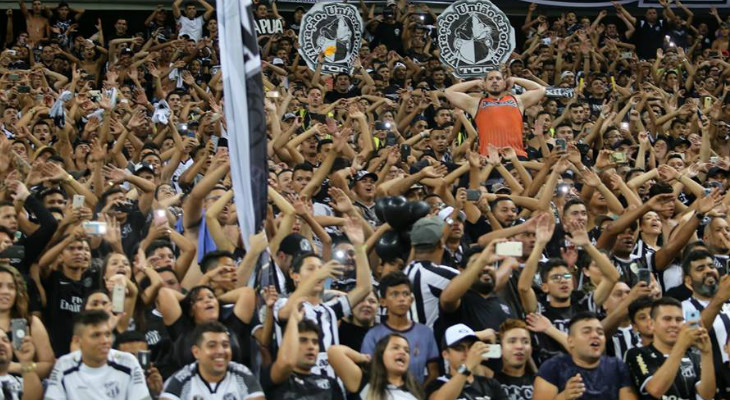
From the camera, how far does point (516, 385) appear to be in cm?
768

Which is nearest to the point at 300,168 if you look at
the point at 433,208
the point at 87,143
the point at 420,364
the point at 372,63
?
the point at 433,208

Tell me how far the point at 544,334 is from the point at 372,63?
9.66 m

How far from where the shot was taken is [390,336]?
7270 millimetres

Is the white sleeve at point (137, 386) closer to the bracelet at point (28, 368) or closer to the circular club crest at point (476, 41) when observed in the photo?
→ the bracelet at point (28, 368)

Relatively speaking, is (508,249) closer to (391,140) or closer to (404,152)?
(404,152)

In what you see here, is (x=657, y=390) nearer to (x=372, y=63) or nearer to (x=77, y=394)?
(x=77, y=394)

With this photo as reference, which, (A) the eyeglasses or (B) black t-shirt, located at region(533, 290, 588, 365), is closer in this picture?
(B) black t-shirt, located at region(533, 290, 588, 365)

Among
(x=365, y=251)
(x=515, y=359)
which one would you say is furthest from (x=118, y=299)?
(x=515, y=359)

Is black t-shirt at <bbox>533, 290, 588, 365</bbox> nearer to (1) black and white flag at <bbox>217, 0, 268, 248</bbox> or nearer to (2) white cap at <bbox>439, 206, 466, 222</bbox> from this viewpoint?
(2) white cap at <bbox>439, 206, 466, 222</bbox>

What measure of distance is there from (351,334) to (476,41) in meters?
7.02

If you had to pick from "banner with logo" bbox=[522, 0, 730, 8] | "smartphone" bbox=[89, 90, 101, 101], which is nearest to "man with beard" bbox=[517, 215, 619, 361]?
"smartphone" bbox=[89, 90, 101, 101]

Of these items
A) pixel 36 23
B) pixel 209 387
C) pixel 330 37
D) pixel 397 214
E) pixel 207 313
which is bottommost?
pixel 209 387

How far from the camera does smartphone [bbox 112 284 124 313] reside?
282 inches

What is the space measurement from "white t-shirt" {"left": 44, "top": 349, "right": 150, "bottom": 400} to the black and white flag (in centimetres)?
116
